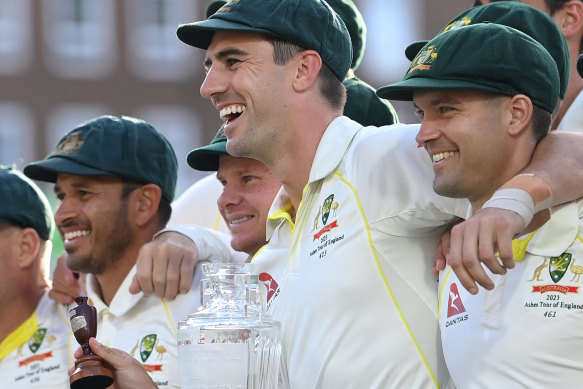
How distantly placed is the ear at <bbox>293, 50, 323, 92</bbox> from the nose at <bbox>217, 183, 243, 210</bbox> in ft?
2.83

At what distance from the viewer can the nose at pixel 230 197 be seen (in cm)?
521

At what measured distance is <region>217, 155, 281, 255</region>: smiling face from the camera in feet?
17.0

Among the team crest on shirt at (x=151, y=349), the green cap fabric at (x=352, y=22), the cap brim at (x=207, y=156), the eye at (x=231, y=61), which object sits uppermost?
the green cap fabric at (x=352, y=22)

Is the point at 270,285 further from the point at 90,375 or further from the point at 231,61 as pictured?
the point at 90,375

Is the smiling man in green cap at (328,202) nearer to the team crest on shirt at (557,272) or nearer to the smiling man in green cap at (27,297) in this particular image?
the team crest on shirt at (557,272)

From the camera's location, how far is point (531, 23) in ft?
13.8

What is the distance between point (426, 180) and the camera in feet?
13.2

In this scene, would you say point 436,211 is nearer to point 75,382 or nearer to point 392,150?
point 392,150

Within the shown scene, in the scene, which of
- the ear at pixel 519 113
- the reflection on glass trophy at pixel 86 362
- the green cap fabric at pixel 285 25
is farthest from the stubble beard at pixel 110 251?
the ear at pixel 519 113

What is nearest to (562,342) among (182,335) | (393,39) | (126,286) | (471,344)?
(471,344)

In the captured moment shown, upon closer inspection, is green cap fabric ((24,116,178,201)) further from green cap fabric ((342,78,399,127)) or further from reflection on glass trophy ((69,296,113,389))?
reflection on glass trophy ((69,296,113,389))

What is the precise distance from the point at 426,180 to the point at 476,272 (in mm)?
776

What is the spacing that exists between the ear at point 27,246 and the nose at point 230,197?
129 centimetres

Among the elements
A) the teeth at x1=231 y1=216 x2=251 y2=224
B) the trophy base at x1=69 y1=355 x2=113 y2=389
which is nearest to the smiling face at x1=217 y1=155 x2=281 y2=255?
the teeth at x1=231 y1=216 x2=251 y2=224
